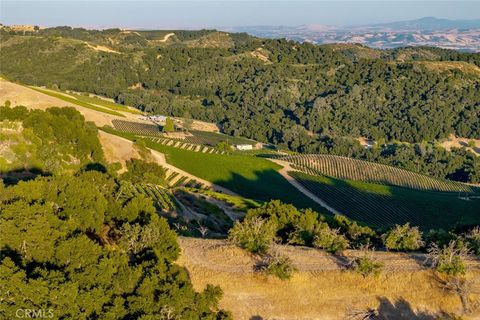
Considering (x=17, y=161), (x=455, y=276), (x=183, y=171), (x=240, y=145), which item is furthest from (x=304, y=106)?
(x=455, y=276)

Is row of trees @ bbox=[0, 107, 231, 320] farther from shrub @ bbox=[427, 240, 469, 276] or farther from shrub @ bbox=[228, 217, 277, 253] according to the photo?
shrub @ bbox=[427, 240, 469, 276]

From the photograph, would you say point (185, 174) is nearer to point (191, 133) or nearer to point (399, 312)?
point (399, 312)

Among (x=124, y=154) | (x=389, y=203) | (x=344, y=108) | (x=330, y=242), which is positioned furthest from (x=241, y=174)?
(x=344, y=108)

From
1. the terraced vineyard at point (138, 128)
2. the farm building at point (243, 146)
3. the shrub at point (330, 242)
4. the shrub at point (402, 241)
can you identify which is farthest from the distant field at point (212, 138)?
the shrub at point (330, 242)

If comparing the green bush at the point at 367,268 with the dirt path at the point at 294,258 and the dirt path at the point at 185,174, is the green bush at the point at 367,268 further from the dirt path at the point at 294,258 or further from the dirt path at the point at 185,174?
the dirt path at the point at 185,174

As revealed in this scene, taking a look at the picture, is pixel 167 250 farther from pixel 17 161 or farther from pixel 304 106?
pixel 304 106

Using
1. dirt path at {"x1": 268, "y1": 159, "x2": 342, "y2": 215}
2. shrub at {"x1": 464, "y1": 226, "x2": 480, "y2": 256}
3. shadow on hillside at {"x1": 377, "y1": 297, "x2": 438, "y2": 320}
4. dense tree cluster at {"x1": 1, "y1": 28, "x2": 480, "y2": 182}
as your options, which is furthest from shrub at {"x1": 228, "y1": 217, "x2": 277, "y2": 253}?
dense tree cluster at {"x1": 1, "y1": 28, "x2": 480, "y2": 182}
